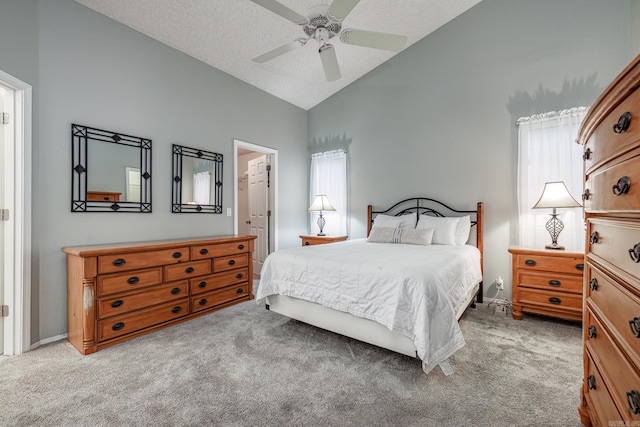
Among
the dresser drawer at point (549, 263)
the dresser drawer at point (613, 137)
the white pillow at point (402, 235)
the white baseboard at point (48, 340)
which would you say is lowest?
the white baseboard at point (48, 340)

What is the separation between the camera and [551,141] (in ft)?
10.3

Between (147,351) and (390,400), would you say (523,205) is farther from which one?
(147,351)

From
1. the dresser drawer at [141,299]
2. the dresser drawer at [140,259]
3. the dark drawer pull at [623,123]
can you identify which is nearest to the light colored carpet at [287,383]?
the dresser drawer at [141,299]

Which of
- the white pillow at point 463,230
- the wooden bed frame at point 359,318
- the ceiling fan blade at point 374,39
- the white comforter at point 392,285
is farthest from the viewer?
the white pillow at point 463,230

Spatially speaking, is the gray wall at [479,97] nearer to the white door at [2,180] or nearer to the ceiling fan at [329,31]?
the ceiling fan at [329,31]

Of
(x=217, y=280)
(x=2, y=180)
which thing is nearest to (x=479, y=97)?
(x=217, y=280)

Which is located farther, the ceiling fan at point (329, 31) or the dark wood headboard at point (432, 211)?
the dark wood headboard at point (432, 211)

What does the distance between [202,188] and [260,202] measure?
57.7 inches

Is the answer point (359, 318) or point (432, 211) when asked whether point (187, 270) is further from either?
point (432, 211)

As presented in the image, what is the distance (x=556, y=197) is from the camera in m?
2.86

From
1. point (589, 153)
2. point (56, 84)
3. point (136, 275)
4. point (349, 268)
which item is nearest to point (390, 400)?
point (349, 268)

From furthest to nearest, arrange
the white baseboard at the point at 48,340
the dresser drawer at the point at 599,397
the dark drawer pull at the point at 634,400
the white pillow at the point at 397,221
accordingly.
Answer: the white pillow at the point at 397,221, the white baseboard at the point at 48,340, the dresser drawer at the point at 599,397, the dark drawer pull at the point at 634,400

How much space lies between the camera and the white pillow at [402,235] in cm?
340

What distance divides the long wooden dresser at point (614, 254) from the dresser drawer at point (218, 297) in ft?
10.2
